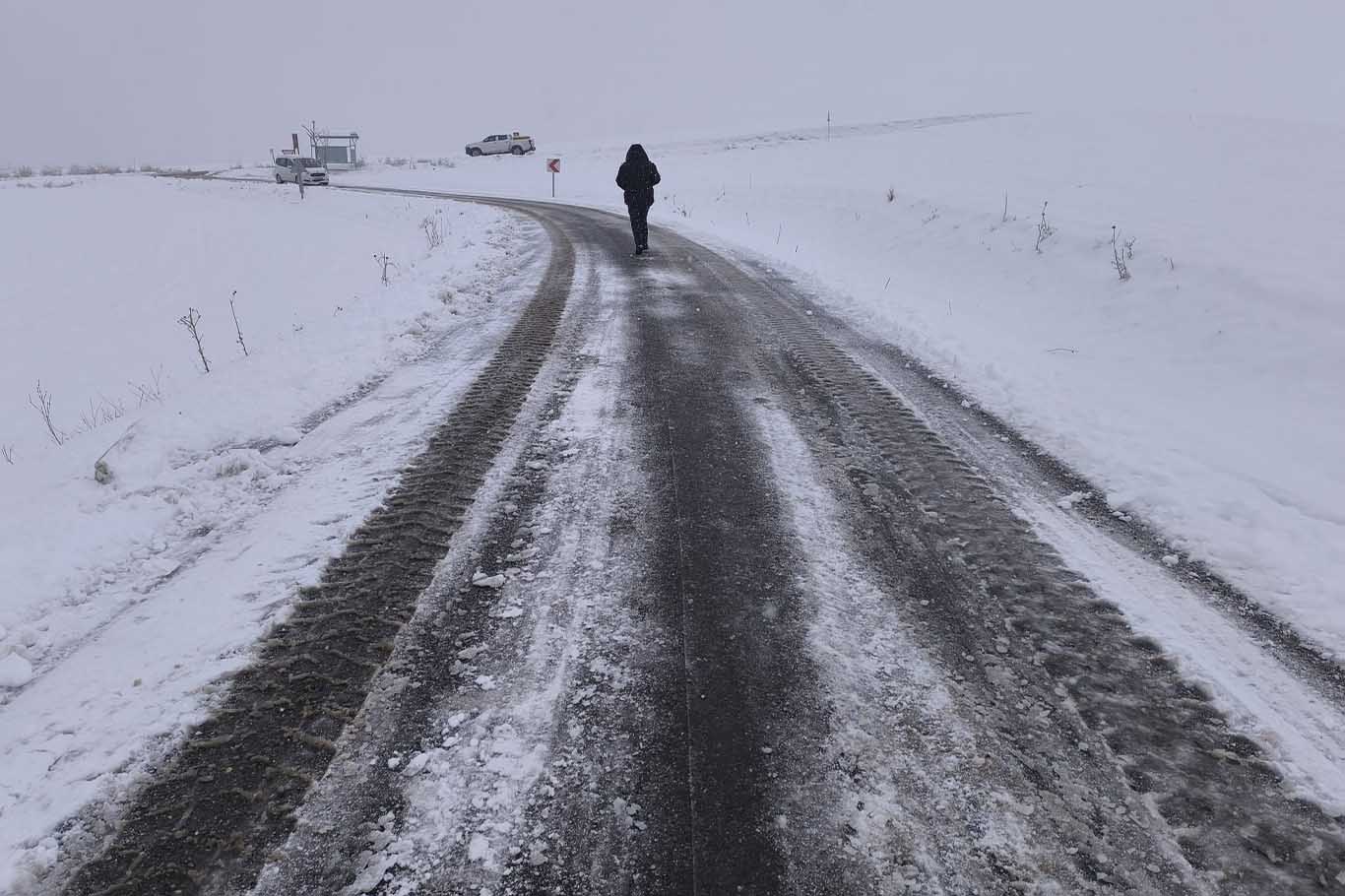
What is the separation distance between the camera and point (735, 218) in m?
19.0

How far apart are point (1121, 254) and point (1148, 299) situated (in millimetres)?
1343

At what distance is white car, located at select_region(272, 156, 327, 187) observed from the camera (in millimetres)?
37844

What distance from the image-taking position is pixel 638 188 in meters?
11.9

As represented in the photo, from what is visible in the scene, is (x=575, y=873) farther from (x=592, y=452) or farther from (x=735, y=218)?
(x=735, y=218)

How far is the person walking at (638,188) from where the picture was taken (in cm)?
1177

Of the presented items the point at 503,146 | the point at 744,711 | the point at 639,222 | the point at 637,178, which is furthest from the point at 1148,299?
the point at 503,146

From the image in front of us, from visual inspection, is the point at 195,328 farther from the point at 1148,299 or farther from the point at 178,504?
the point at 1148,299

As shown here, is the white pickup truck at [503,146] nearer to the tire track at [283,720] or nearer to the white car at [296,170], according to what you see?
the white car at [296,170]

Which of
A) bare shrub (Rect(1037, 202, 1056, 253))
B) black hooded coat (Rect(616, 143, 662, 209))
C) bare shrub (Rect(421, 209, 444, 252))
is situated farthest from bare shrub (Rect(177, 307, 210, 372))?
bare shrub (Rect(1037, 202, 1056, 253))

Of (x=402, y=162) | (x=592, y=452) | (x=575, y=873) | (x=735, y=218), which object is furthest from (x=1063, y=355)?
(x=402, y=162)

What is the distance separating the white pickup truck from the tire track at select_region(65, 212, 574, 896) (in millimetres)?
49998

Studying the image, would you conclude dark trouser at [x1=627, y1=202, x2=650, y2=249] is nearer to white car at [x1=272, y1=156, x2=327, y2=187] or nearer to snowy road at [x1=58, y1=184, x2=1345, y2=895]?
snowy road at [x1=58, y1=184, x2=1345, y2=895]

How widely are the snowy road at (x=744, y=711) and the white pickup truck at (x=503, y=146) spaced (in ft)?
164

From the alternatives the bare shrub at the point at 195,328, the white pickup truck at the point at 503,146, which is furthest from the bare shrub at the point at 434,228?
the white pickup truck at the point at 503,146
